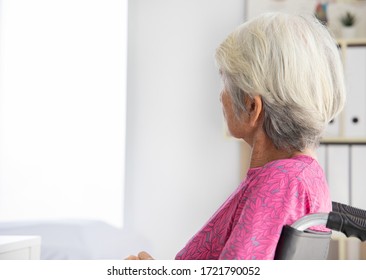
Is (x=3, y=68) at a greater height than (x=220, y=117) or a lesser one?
greater

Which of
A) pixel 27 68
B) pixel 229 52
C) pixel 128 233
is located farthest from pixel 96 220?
pixel 229 52

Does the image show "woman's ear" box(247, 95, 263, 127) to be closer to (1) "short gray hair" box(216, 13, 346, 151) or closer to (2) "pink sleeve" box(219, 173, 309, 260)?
(1) "short gray hair" box(216, 13, 346, 151)

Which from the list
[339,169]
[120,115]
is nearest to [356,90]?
[339,169]

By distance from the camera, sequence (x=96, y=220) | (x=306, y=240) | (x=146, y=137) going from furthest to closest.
Answer: (x=146, y=137), (x=96, y=220), (x=306, y=240)

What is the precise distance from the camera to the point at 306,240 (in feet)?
2.37

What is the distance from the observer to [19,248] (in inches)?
50.5

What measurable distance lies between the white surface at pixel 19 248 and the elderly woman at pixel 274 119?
463mm

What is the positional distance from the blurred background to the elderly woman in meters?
2.00

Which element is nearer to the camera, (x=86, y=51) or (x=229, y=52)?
(x=229, y=52)

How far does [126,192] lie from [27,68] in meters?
0.80

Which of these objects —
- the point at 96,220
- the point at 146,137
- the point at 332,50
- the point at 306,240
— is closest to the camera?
the point at 306,240

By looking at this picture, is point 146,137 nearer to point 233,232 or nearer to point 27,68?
point 27,68

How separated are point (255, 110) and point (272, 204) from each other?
0.57 feet

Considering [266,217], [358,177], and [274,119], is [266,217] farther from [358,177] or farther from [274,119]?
[358,177]
